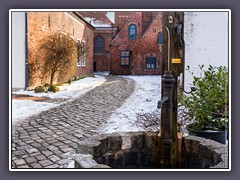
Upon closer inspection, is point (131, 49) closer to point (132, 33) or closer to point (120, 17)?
point (132, 33)

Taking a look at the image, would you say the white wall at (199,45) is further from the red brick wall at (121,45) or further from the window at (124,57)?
the window at (124,57)

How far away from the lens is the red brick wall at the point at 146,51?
19.5 m

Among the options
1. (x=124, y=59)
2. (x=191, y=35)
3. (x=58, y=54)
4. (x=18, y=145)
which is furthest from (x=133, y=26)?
(x=18, y=145)

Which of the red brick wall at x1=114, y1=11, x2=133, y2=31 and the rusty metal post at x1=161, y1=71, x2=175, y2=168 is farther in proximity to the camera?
Result: the red brick wall at x1=114, y1=11, x2=133, y2=31

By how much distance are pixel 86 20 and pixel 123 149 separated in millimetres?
14745

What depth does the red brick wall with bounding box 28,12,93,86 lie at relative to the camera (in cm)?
915

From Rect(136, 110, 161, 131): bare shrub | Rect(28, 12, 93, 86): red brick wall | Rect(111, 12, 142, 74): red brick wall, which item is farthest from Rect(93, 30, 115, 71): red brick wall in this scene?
Rect(136, 110, 161, 131): bare shrub

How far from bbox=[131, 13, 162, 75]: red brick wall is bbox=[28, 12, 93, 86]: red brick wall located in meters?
3.62

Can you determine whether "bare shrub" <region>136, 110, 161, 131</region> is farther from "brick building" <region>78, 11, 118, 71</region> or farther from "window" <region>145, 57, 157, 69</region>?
"brick building" <region>78, 11, 118, 71</region>

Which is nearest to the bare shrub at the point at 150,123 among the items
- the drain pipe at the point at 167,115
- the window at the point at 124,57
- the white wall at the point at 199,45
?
the white wall at the point at 199,45

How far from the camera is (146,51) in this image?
67.3ft
